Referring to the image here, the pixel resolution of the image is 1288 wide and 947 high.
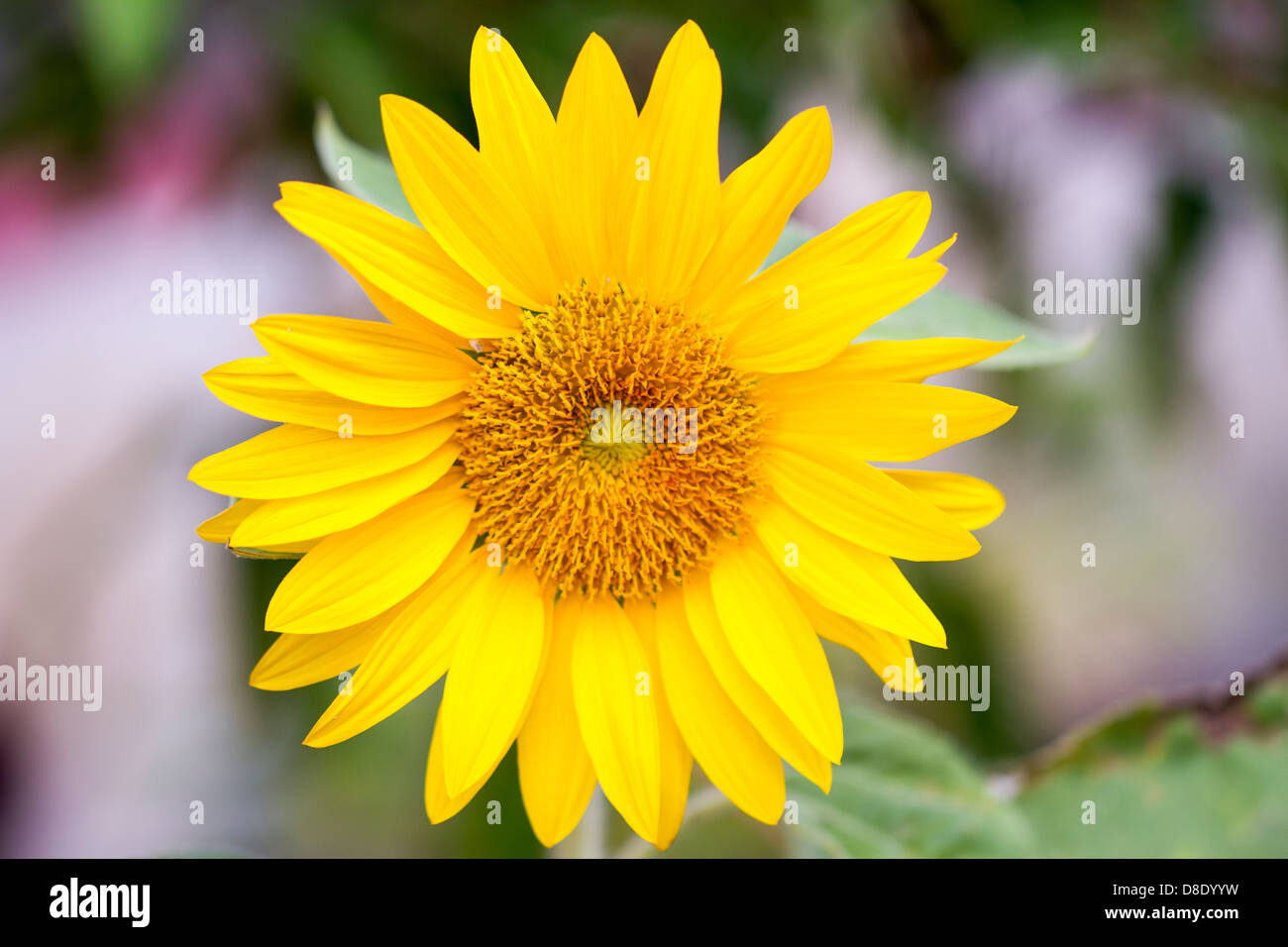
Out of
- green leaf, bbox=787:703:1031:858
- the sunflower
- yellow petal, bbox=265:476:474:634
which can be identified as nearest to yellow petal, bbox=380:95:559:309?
the sunflower

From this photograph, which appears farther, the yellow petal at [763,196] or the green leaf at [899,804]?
the green leaf at [899,804]

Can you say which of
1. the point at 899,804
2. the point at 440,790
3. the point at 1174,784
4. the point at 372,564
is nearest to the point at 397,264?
the point at 372,564

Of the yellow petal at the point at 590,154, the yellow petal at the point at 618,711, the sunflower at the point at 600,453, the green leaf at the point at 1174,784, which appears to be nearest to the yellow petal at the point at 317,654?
the sunflower at the point at 600,453

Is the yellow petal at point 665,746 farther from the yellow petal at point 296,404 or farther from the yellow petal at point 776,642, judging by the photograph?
the yellow petal at point 296,404

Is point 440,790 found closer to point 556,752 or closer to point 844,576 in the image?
point 556,752
